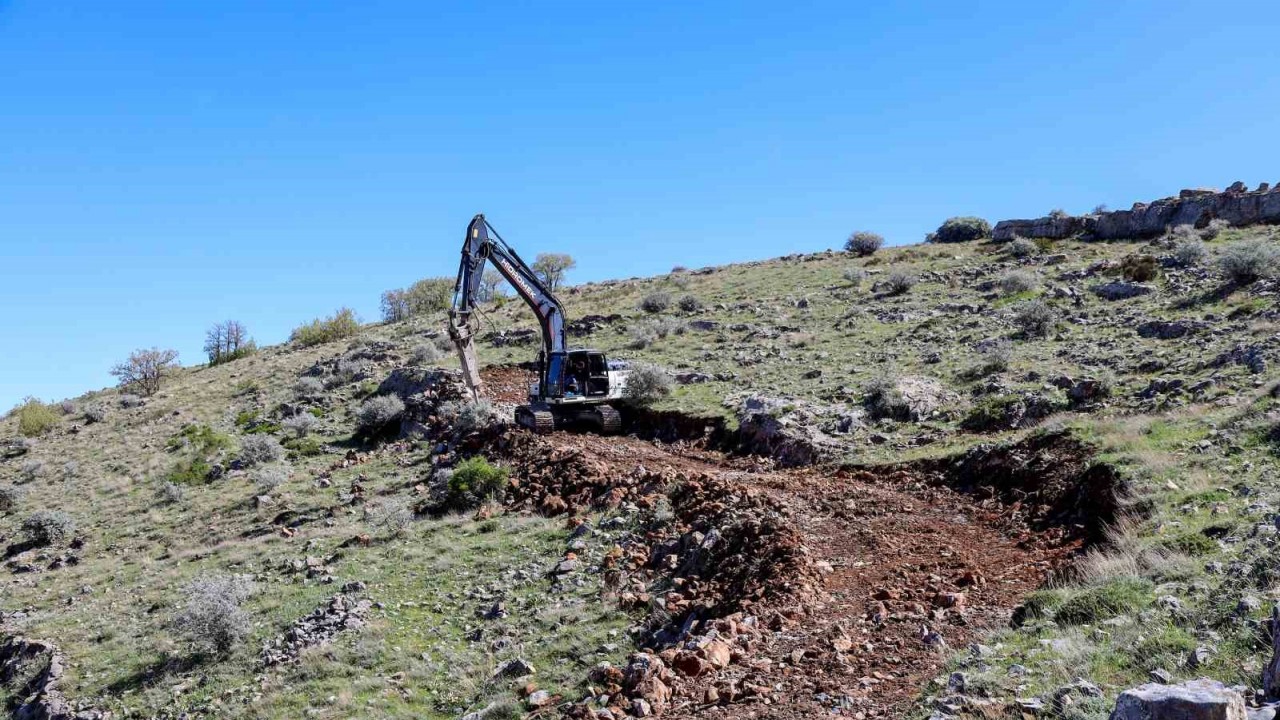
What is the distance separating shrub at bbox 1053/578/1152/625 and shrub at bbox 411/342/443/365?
2727 cm

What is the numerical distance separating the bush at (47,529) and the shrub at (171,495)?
81.0 inches

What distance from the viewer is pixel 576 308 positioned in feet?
137

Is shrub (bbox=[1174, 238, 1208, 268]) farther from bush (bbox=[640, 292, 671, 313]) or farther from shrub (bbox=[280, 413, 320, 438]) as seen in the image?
shrub (bbox=[280, 413, 320, 438])

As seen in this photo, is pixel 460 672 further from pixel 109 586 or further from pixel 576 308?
pixel 576 308

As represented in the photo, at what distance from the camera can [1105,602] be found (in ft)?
23.4

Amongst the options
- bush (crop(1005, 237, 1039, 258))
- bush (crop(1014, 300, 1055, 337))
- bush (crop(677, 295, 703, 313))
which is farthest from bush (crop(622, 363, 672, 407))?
bush (crop(1005, 237, 1039, 258))

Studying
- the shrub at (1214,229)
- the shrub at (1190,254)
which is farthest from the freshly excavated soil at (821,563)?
the shrub at (1214,229)

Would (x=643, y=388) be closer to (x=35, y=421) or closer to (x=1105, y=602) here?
(x=1105, y=602)

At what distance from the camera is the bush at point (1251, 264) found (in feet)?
71.9

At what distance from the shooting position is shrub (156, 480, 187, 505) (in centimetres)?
2178

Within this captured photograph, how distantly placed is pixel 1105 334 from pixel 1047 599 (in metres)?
15.2

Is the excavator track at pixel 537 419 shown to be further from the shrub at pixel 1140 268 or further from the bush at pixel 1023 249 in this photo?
the bush at pixel 1023 249

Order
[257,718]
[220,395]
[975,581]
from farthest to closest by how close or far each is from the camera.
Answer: [220,395]
[257,718]
[975,581]

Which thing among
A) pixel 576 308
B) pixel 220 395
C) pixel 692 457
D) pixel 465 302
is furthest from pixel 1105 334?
pixel 220 395
